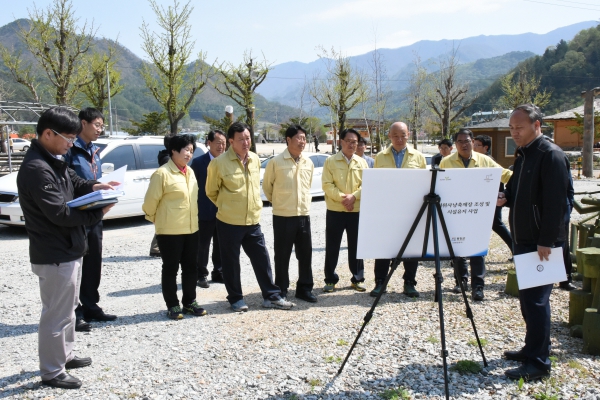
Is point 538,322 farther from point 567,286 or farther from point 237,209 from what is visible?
point 237,209

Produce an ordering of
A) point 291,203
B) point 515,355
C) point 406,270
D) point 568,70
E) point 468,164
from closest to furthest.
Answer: point 515,355, point 291,203, point 406,270, point 468,164, point 568,70

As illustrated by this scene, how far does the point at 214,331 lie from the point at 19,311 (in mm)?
2307

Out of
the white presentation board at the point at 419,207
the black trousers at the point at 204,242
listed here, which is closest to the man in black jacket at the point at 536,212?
the white presentation board at the point at 419,207

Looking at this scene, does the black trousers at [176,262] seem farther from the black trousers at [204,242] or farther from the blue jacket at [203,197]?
the black trousers at [204,242]

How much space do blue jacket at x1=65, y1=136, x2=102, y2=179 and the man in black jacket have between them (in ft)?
12.3

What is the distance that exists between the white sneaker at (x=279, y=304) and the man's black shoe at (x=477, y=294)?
2.03 metres

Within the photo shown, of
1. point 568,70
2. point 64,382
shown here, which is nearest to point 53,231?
point 64,382

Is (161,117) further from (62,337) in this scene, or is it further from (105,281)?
(62,337)

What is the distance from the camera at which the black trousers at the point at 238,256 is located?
204 inches

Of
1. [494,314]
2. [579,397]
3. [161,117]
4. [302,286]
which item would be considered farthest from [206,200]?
[161,117]

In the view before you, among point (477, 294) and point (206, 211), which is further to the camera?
point (206, 211)

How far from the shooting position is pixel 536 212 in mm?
3506

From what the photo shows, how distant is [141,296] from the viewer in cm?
584

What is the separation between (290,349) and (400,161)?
8.92ft
